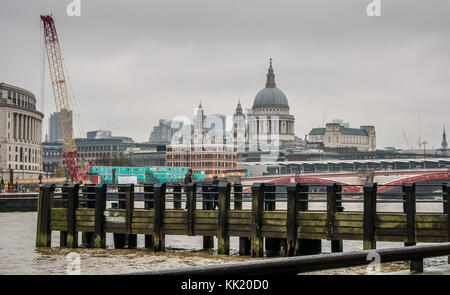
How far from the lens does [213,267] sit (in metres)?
8.04

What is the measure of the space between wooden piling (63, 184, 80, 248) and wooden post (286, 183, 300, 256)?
7.41 metres

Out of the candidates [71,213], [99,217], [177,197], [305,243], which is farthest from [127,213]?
[305,243]

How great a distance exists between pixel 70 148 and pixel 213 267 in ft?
427

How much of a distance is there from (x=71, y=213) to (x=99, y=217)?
3.36 feet

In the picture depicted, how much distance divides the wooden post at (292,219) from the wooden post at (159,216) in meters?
4.30

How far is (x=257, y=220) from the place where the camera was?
22.3 meters

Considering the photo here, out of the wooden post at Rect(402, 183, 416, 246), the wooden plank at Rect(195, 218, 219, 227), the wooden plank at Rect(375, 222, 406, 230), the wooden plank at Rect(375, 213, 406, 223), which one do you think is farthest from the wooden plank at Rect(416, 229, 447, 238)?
the wooden plank at Rect(195, 218, 219, 227)

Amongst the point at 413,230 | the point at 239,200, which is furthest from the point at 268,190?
the point at 413,230

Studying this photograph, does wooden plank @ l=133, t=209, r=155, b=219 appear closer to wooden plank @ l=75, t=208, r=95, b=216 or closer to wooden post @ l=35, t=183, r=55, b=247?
wooden plank @ l=75, t=208, r=95, b=216

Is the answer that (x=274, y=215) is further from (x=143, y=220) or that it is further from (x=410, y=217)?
(x=143, y=220)

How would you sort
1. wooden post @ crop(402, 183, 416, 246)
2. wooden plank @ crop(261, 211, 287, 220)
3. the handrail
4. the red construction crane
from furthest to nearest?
the red construction crane, wooden plank @ crop(261, 211, 287, 220), wooden post @ crop(402, 183, 416, 246), the handrail

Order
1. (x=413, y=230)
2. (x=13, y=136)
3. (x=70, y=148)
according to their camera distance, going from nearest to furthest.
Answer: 1. (x=413, y=230)
2. (x=70, y=148)
3. (x=13, y=136)

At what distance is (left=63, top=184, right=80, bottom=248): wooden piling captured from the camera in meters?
25.0
